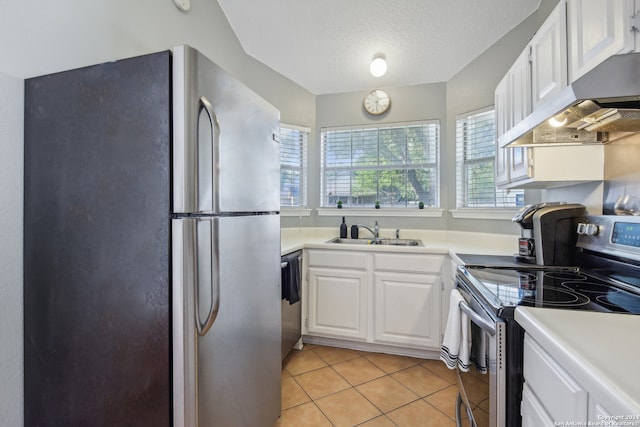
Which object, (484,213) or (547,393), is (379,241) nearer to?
(484,213)

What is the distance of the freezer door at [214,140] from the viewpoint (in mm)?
913

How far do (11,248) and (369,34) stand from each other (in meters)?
2.62

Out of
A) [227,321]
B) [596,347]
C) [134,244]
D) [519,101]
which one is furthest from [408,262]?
[134,244]

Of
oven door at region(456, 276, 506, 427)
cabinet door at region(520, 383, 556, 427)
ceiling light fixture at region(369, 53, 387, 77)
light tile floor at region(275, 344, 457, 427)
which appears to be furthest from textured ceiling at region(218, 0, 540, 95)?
light tile floor at region(275, 344, 457, 427)

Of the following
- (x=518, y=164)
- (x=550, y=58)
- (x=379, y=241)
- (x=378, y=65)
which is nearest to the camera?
(x=550, y=58)

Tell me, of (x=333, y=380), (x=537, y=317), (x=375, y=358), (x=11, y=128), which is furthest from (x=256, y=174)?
(x=375, y=358)

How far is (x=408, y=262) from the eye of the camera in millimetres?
2305

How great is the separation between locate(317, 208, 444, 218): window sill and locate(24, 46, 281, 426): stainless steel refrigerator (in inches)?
81.2

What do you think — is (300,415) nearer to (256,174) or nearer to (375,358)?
(375,358)

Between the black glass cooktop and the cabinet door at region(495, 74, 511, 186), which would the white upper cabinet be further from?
the black glass cooktop

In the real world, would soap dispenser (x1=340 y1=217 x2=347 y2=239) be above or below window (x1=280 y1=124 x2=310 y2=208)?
below

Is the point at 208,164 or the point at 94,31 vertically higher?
the point at 94,31

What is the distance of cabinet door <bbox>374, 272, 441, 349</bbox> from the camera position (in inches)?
88.8

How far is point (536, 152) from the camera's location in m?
1.53
